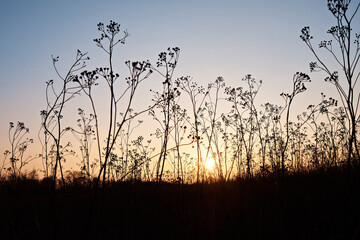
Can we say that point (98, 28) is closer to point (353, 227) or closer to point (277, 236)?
point (277, 236)

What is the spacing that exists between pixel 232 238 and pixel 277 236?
0.36m

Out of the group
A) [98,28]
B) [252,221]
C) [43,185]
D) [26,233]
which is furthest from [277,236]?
[43,185]

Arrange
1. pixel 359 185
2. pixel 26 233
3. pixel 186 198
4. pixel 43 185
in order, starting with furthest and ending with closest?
1. pixel 43 185
2. pixel 186 198
3. pixel 359 185
4. pixel 26 233

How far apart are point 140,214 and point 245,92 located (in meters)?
4.07

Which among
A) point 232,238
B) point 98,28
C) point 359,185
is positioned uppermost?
point 98,28

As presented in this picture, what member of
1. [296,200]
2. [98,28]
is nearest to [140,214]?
[296,200]

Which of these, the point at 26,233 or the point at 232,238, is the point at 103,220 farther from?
the point at 232,238

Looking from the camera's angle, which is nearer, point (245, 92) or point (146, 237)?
point (146, 237)

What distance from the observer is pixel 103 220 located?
273cm

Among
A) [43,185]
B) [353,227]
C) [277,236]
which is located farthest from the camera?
[43,185]

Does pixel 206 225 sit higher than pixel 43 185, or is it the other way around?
pixel 43 185

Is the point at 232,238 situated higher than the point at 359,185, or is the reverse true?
the point at 359,185

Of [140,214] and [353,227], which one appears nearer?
[353,227]

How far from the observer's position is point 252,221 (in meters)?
2.35
